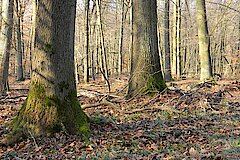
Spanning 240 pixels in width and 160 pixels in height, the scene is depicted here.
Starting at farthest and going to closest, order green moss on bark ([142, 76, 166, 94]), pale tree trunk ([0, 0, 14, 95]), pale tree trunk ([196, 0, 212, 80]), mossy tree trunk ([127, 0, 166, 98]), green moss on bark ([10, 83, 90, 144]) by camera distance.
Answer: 1. pale tree trunk ([196, 0, 212, 80])
2. pale tree trunk ([0, 0, 14, 95])
3. mossy tree trunk ([127, 0, 166, 98])
4. green moss on bark ([142, 76, 166, 94])
5. green moss on bark ([10, 83, 90, 144])

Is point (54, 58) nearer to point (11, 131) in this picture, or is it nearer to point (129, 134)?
point (11, 131)

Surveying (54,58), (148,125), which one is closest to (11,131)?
(54,58)

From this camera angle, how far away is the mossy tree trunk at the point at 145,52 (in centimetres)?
989

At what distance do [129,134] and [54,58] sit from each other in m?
2.05

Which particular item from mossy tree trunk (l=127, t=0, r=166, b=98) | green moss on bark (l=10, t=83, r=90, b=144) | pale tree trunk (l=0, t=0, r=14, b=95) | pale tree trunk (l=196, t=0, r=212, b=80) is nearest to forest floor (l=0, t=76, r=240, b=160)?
green moss on bark (l=10, t=83, r=90, b=144)

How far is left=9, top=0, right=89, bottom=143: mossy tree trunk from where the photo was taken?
5719mm

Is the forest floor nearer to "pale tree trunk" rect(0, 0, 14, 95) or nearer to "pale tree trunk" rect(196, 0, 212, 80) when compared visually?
"pale tree trunk" rect(0, 0, 14, 95)

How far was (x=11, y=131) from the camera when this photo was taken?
5715mm

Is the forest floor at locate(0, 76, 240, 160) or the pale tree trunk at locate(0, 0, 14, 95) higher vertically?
the pale tree trunk at locate(0, 0, 14, 95)

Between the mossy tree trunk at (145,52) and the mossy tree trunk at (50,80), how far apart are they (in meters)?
4.24

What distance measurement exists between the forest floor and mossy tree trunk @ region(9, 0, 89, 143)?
26 centimetres

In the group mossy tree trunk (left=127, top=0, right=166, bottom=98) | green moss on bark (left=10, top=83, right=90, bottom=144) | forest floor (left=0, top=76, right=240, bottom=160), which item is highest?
mossy tree trunk (left=127, top=0, right=166, bottom=98)

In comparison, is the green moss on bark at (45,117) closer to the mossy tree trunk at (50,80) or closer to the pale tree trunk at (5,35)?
the mossy tree trunk at (50,80)

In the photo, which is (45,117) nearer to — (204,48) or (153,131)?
(153,131)
